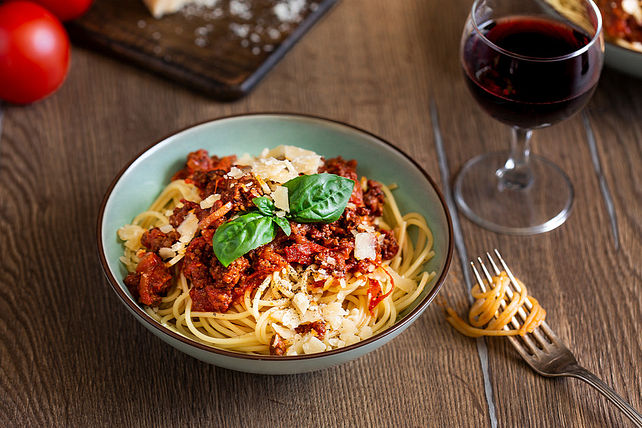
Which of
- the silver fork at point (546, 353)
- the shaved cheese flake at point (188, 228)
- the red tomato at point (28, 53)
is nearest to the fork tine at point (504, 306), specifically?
the silver fork at point (546, 353)

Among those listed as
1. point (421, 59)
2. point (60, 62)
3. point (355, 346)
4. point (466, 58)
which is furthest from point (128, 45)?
point (355, 346)

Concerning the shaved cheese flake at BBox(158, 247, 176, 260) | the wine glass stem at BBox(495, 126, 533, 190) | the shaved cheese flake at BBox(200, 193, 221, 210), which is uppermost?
the shaved cheese flake at BBox(200, 193, 221, 210)

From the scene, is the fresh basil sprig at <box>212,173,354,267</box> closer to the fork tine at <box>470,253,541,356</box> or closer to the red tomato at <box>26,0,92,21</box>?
the fork tine at <box>470,253,541,356</box>

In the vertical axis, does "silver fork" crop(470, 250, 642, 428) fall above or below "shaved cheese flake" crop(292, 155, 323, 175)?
below

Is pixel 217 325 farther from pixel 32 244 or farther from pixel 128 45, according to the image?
pixel 128 45

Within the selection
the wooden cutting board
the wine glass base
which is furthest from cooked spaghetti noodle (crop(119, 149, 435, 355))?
the wooden cutting board

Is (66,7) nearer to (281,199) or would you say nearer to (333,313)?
(281,199)
